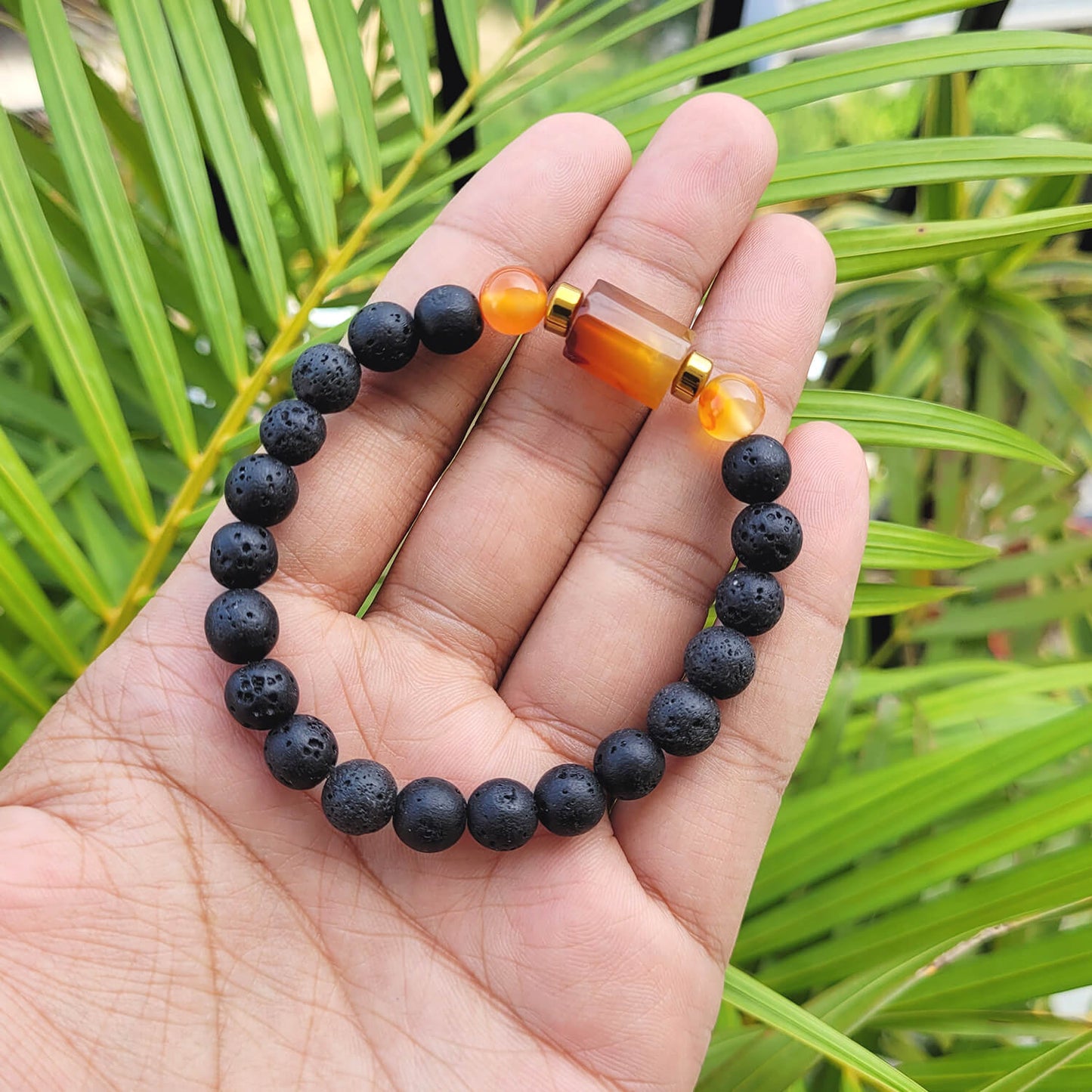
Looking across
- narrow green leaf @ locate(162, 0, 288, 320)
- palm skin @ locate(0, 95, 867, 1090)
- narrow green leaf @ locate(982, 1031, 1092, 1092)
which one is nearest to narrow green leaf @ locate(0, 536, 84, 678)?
palm skin @ locate(0, 95, 867, 1090)

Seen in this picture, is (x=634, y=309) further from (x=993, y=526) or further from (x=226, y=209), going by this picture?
(x=993, y=526)

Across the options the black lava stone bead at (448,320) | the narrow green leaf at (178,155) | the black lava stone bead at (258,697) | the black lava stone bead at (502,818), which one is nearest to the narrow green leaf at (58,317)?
the narrow green leaf at (178,155)

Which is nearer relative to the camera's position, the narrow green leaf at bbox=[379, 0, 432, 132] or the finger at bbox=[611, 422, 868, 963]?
the finger at bbox=[611, 422, 868, 963]

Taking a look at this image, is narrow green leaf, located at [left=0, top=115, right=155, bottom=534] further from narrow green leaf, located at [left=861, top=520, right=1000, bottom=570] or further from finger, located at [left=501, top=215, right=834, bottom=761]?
narrow green leaf, located at [left=861, top=520, right=1000, bottom=570]


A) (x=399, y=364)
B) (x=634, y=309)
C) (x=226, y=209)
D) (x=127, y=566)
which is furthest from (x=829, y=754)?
(x=226, y=209)

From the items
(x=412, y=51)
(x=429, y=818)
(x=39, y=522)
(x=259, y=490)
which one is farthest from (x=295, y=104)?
(x=429, y=818)

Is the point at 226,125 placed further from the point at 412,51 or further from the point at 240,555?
the point at 240,555

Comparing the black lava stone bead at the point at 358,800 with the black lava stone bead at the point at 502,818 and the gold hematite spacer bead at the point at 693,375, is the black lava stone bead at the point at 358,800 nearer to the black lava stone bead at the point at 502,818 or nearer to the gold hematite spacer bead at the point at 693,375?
the black lava stone bead at the point at 502,818
